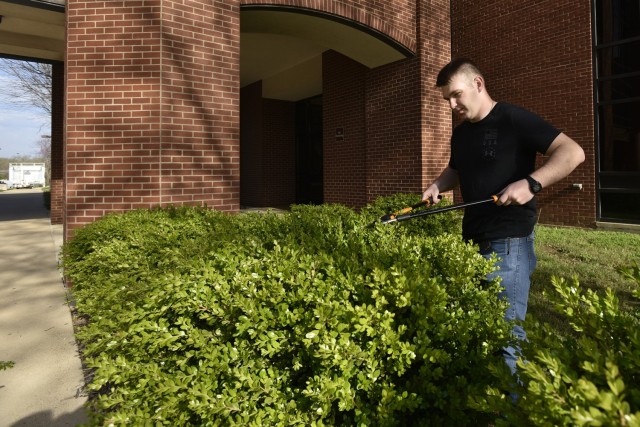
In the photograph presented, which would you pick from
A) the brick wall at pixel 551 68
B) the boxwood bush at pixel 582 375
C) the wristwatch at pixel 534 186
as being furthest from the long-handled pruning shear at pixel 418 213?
the brick wall at pixel 551 68

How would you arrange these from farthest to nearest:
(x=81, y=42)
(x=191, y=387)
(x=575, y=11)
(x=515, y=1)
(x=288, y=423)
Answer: (x=515, y=1) → (x=575, y=11) → (x=81, y=42) → (x=191, y=387) → (x=288, y=423)

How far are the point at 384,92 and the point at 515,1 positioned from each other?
3841 millimetres

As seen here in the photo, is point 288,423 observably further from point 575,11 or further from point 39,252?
point 575,11

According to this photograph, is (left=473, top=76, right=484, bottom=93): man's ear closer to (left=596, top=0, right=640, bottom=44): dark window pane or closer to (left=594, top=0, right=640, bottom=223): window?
(left=594, top=0, right=640, bottom=223): window

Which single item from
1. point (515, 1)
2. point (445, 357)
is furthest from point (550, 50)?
point (445, 357)

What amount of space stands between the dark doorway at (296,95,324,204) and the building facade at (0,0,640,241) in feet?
0.31

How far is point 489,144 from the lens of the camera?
106 inches

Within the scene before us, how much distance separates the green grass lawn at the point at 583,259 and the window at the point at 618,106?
87cm

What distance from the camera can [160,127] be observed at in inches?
221

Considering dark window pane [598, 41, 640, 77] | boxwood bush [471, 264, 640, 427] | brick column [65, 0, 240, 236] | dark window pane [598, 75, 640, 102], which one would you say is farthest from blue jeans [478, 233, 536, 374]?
dark window pane [598, 41, 640, 77]

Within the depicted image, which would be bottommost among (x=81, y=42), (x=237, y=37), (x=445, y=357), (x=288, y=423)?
(x=288, y=423)

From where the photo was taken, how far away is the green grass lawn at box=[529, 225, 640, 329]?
4781mm

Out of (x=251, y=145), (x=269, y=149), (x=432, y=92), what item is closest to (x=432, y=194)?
(x=432, y=92)

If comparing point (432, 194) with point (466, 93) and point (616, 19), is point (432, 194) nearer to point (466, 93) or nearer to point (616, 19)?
point (466, 93)
